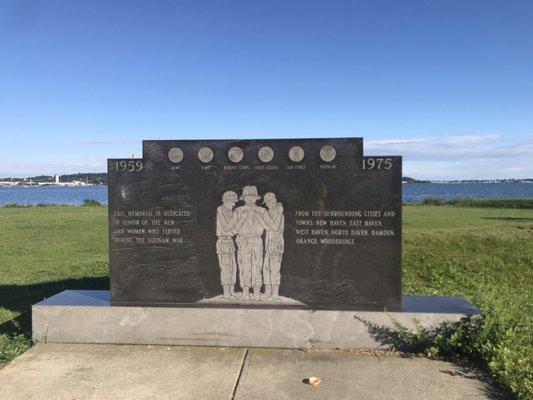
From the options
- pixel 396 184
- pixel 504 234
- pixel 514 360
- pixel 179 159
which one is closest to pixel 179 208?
pixel 179 159

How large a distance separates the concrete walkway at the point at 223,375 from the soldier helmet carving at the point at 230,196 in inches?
55.5

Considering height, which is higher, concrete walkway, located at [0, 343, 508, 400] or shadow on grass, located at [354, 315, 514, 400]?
shadow on grass, located at [354, 315, 514, 400]

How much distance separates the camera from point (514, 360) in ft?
13.8

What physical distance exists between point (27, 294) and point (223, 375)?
176 inches

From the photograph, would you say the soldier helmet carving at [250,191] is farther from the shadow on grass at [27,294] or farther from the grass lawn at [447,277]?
the shadow on grass at [27,294]

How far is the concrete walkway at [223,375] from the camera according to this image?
3934 mm

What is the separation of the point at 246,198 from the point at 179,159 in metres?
0.77

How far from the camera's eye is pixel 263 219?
502 centimetres

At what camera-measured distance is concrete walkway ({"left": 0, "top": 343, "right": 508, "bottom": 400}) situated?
3934 mm

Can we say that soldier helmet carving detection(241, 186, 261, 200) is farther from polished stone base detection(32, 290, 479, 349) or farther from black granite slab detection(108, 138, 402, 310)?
polished stone base detection(32, 290, 479, 349)

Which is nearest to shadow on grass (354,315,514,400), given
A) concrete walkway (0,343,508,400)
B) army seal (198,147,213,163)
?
concrete walkway (0,343,508,400)

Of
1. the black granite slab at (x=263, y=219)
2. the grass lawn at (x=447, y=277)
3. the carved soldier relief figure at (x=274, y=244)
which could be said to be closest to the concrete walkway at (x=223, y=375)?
the grass lawn at (x=447, y=277)

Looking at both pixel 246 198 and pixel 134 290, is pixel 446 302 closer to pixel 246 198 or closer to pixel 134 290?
pixel 246 198

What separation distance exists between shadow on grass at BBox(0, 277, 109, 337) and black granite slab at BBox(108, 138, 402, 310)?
1.48 meters
